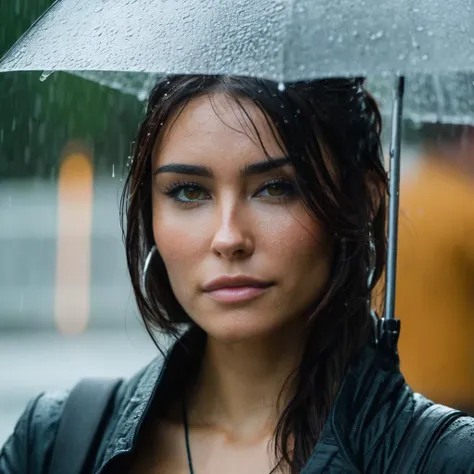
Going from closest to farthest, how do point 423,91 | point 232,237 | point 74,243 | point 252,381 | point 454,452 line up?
point 454,452 < point 232,237 < point 252,381 < point 423,91 < point 74,243

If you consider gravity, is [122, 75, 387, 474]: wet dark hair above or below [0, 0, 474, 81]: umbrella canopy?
below

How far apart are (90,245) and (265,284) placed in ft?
41.8

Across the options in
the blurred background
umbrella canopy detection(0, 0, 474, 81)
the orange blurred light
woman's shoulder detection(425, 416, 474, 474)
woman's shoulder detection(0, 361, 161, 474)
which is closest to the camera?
umbrella canopy detection(0, 0, 474, 81)

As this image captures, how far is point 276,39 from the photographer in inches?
89.2

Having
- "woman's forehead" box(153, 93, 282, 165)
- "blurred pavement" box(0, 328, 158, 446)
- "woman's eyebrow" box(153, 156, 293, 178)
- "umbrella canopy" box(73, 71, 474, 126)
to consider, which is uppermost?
"umbrella canopy" box(73, 71, 474, 126)

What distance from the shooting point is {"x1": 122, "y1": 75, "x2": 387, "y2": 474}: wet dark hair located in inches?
108

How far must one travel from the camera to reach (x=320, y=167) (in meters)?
2.75

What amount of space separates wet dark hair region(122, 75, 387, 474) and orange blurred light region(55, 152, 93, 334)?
1148cm

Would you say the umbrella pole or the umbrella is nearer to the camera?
the umbrella

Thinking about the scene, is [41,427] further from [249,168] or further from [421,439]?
[421,439]

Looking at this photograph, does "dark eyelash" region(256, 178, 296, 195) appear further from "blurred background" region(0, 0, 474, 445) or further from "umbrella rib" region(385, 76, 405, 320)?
"blurred background" region(0, 0, 474, 445)

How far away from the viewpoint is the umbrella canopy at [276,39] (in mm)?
2242

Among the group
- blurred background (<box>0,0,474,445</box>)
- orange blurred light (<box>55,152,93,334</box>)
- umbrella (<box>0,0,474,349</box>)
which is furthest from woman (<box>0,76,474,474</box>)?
orange blurred light (<box>55,152,93,334</box>)

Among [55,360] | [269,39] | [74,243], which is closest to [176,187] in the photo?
[269,39]
